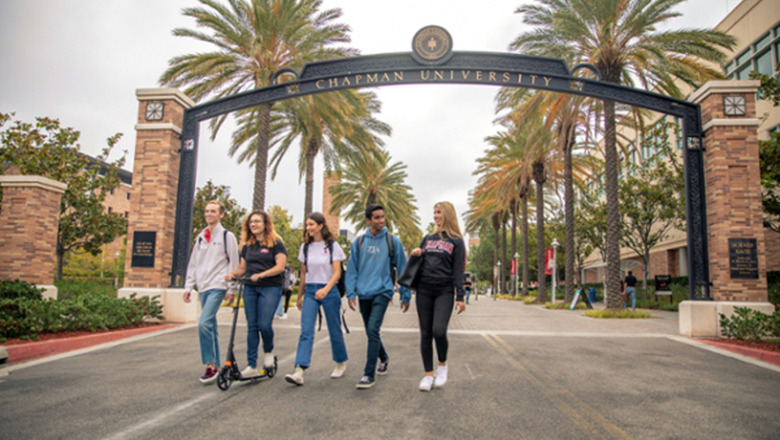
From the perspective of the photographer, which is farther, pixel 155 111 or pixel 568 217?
pixel 568 217

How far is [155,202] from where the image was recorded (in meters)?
11.7

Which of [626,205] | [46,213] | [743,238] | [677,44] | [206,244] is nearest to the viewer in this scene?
[206,244]

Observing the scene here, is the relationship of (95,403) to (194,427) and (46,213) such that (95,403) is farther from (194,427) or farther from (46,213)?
(46,213)

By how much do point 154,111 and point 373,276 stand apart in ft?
30.4

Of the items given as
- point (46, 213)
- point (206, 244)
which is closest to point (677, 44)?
point (206, 244)

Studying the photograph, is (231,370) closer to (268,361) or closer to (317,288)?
(268,361)

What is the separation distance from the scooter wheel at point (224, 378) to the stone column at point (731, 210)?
381 inches

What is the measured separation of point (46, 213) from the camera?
1291 cm

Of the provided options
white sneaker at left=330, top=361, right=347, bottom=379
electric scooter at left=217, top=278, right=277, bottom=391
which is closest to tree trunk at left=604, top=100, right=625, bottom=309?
white sneaker at left=330, top=361, right=347, bottom=379

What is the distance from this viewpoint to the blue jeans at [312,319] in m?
5.21

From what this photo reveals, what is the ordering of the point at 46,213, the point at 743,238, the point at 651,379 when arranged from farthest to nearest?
the point at 46,213 < the point at 743,238 < the point at 651,379

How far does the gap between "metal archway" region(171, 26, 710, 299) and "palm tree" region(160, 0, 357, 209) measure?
168 inches

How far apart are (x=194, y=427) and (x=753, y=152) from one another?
1211 centimetres

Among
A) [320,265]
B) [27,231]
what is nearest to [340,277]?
[320,265]
